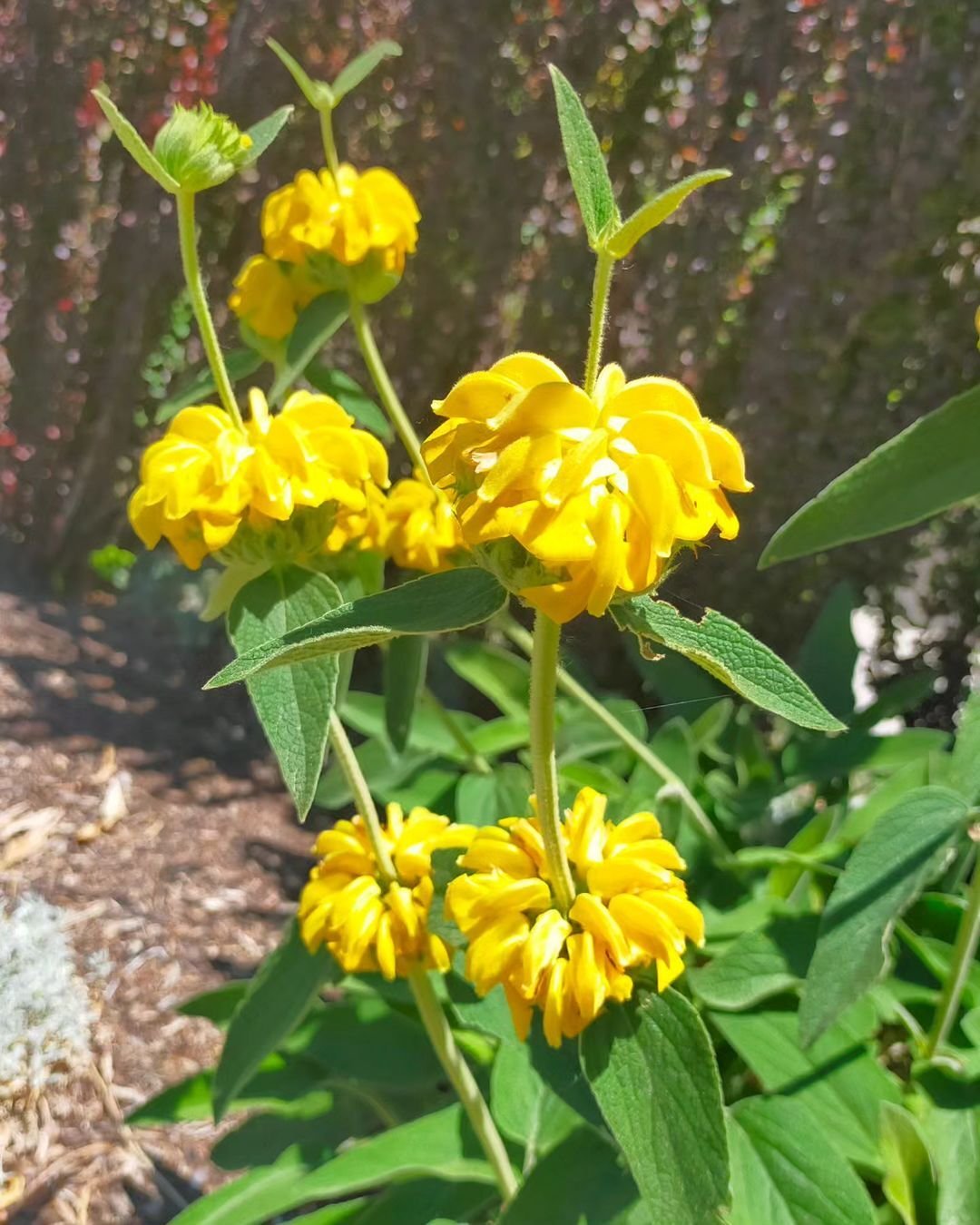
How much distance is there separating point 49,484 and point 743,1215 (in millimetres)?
2342

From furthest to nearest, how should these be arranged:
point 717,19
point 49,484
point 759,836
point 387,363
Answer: point 49,484
point 387,363
point 717,19
point 759,836

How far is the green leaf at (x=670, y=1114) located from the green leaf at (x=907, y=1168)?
37cm

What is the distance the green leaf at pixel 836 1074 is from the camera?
2.66ft

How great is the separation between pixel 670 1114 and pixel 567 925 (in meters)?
0.11

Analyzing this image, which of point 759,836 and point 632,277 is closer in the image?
point 759,836

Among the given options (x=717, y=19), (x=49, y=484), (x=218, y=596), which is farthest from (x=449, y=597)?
(x=49, y=484)

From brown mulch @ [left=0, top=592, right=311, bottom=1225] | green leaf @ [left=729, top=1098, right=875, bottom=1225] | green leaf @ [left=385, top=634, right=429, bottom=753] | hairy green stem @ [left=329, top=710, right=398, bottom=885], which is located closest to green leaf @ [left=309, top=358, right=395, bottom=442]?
green leaf @ [left=385, top=634, right=429, bottom=753]

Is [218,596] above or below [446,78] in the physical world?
below

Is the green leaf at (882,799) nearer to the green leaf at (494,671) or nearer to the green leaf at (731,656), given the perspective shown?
the green leaf at (494,671)

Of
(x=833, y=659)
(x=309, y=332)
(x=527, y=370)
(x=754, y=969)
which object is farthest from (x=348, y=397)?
(x=833, y=659)

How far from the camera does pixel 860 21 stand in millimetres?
1453

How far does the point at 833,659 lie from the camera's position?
4.78 ft

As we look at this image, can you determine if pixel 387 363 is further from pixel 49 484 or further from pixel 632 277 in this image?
pixel 49 484

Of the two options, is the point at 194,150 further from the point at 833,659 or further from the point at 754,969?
the point at 833,659
